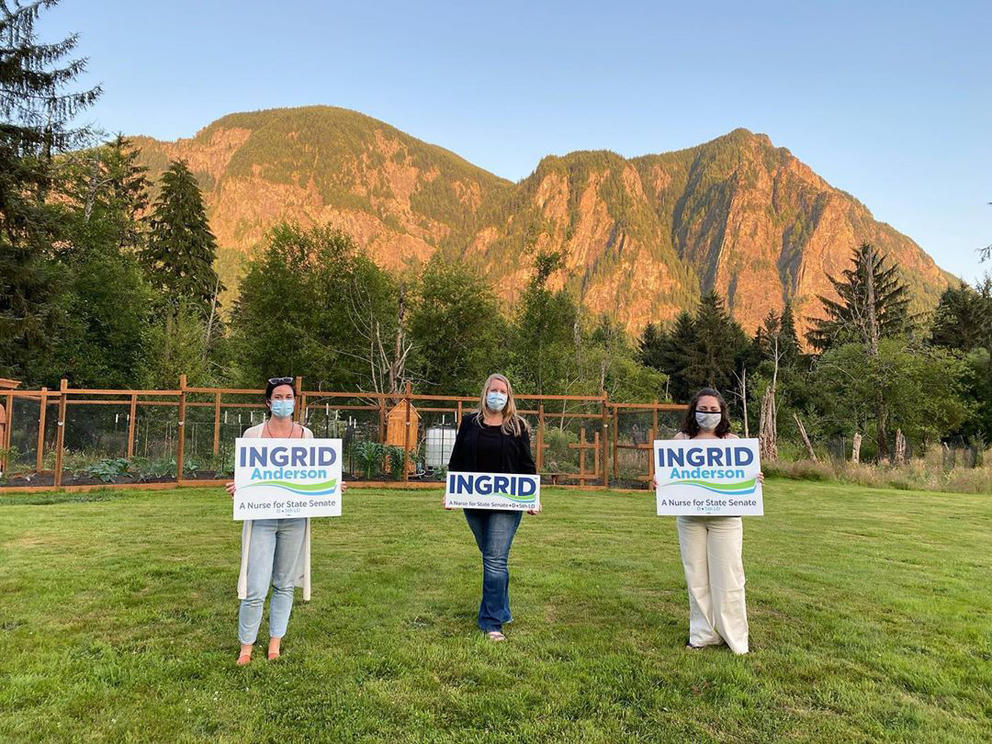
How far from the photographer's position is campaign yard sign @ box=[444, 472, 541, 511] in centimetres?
484

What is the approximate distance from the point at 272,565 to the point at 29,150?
2058cm

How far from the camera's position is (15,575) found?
651cm

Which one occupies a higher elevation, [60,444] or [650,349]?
[650,349]

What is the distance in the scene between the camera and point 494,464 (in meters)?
4.97

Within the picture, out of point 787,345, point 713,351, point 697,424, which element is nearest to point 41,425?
point 697,424

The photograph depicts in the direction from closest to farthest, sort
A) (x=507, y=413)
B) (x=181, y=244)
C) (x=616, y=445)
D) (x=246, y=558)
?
(x=246, y=558)
(x=507, y=413)
(x=616, y=445)
(x=181, y=244)

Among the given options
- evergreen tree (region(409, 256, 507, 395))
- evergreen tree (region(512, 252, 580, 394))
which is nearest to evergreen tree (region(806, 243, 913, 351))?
evergreen tree (region(512, 252, 580, 394))

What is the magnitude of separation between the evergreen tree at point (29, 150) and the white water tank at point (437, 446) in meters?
11.8

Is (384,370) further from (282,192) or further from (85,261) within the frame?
(282,192)

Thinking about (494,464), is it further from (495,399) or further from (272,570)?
(272,570)

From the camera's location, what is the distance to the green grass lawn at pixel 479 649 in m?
3.50

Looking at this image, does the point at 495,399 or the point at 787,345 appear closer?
the point at 495,399

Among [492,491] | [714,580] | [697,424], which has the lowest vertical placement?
[714,580]

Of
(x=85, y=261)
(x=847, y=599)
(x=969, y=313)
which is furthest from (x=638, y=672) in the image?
(x=969, y=313)
